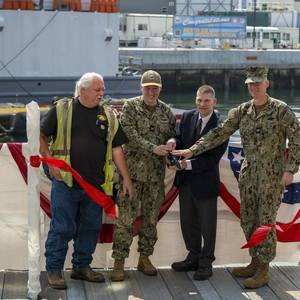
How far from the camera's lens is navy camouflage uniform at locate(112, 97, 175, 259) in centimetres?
507

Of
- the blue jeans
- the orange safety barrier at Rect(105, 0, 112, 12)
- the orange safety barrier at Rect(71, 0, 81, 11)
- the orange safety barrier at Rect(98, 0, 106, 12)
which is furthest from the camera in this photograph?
the orange safety barrier at Rect(105, 0, 112, 12)

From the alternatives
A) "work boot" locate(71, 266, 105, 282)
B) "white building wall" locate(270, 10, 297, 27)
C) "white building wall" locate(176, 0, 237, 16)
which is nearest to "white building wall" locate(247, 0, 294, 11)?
"white building wall" locate(270, 10, 297, 27)

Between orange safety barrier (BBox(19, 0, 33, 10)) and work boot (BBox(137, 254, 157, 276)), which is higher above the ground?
orange safety barrier (BBox(19, 0, 33, 10))

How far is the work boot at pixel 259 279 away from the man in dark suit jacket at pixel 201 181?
33 cm

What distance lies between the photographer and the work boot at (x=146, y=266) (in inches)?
207

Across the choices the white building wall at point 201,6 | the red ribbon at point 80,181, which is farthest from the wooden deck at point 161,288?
the white building wall at point 201,6

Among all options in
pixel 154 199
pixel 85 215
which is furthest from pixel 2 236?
pixel 154 199

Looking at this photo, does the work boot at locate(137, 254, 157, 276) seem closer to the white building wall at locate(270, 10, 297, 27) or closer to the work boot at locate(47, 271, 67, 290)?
the work boot at locate(47, 271, 67, 290)

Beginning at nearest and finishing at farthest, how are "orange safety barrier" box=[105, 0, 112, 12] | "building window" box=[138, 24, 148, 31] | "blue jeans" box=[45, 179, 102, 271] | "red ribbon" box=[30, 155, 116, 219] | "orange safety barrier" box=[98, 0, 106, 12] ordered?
"red ribbon" box=[30, 155, 116, 219] < "blue jeans" box=[45, 179, 102, 271] < "orange safety barrier" box=[98, 0, 106, 12] < "orange safety barrier" box=[105, 0, 112, 12] < "building window" box=[138, 24, 148, 31]

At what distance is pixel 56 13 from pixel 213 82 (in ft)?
74.5

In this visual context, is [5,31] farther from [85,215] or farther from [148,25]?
[148,25]

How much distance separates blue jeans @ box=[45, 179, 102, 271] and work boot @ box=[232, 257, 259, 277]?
1.11 metres

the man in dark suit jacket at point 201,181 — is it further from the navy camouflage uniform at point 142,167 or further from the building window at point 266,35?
the building window at point 266,35

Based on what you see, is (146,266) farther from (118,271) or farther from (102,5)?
(102,5)
